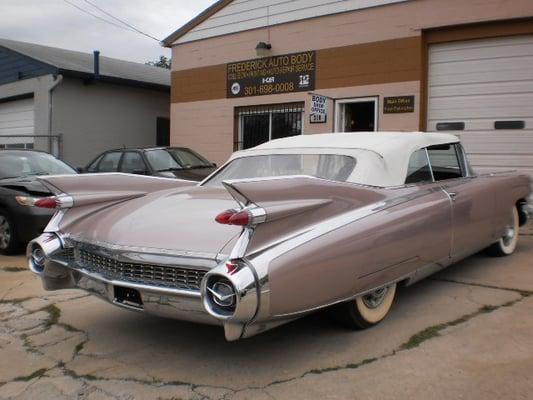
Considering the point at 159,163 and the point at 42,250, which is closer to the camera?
the point at 42,250

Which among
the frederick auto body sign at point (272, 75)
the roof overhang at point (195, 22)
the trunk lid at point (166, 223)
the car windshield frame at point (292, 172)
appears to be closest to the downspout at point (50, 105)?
the roof overhang at point (195, 22)

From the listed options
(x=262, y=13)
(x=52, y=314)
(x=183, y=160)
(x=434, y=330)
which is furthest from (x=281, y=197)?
(x=262, y=13)

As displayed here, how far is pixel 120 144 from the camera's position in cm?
1684

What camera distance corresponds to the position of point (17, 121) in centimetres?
1714

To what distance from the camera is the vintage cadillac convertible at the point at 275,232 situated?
3.03m

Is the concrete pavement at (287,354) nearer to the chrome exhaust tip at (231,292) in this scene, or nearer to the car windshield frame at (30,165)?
the chrome exhaust tip at (231,292)

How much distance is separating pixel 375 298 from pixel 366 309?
13cm

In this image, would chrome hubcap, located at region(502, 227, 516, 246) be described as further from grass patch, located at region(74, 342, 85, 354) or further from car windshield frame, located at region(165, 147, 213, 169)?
car windshield frame, located at region(165, 147, 213, 169)

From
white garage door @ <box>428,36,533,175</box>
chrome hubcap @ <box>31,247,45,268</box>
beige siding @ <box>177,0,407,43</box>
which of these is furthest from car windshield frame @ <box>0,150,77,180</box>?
white garage door @ <box>428,36,533,175</box>

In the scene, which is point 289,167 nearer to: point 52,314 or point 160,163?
point 52,314

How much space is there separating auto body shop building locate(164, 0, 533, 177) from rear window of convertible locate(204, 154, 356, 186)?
18.8 ft

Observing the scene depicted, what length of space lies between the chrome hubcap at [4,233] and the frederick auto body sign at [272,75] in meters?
6.27

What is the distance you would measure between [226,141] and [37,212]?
6.25m

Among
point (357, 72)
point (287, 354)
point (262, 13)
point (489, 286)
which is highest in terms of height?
point (262, 13)
